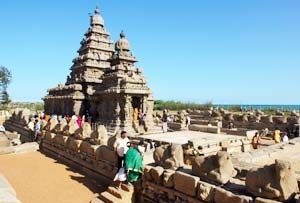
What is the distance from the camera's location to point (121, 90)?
1805cm

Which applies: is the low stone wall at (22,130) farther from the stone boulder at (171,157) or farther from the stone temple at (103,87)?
the stone boulder at (171,157)

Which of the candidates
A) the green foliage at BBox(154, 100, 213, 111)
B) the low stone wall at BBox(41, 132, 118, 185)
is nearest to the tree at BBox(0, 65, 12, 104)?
the green foliage at BBox(154, 100, 213, 111)

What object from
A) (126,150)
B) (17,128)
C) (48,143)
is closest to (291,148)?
(126,150)

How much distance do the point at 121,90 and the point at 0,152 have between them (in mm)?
7953

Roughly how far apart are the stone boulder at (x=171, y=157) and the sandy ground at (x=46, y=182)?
2111 millimetres

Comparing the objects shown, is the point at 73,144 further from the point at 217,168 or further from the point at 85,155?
the point at 217,168

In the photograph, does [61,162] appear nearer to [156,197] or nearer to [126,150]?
[126,150]

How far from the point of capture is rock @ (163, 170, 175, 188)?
207 inches

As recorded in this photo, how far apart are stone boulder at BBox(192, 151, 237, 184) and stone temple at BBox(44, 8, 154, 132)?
1286 centimetres

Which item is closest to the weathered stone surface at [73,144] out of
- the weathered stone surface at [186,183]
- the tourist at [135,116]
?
the weathered stone surface at [186,183]

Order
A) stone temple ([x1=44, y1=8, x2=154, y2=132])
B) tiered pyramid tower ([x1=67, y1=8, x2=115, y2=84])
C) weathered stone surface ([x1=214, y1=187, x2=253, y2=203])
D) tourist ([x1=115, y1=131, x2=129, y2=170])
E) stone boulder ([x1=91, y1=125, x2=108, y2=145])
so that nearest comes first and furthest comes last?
weathered stone surface ([x1=214, y1=187, x2=253, y2=203]), tourist ([x1=115, y1=131, x2=129, y2=170]), stone boulder ([x1=91, y1=125, x2=108, y2=145]), stone temple ([x1=44, y1=8, x2=154, y2=132]), tiered pyramid tower ([x1=67, y1=8, x2=115, y2=84])

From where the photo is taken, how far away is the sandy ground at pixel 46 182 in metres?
6.83

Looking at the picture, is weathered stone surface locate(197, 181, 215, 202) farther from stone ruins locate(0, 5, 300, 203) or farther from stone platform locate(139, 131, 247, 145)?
stone platform locate(139, 131, 247, 145)

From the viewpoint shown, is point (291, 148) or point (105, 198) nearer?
point (105, 198)
